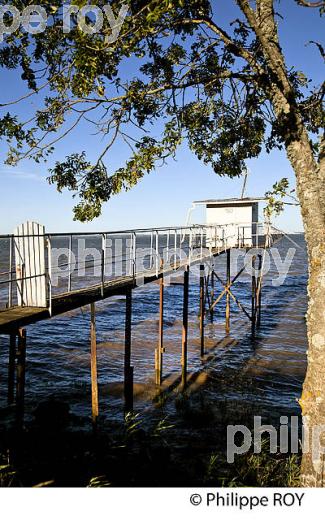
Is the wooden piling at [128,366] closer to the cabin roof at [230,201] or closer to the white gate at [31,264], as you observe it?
the white gate at [31,264]

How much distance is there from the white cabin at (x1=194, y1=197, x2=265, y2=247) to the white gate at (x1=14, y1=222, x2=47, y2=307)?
59.9 feet

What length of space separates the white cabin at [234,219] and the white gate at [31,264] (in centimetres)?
1827

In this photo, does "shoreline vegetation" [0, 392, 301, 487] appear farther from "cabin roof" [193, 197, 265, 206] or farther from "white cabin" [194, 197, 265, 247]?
"cabin roof" [193, 197, 265, 206]

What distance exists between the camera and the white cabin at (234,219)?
2648cm

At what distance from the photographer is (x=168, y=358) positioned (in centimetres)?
1878

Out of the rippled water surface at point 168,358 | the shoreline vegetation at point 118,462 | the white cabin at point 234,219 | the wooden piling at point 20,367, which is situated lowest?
the rippled water surface at point 168,358

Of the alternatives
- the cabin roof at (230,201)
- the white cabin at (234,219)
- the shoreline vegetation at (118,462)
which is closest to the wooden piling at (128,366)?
the shoreline vegetation at (118,462)

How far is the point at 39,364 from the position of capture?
18078 mm

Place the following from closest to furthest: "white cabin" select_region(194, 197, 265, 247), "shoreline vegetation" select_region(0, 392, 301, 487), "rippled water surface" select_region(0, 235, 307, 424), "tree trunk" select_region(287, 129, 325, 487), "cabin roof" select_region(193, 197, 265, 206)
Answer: "tree trunk" select_region(287, 129, 325, 487) < "shoreline vegetation" select_region(0, 392, 301, 487) < "rippled water surface" select_region(0, 235, 307, 424) < "white cabin" select_region(194, 197, 265, 247) < "cabin roof" select_region(193, 197, 265, 206)

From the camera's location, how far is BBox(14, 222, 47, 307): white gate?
8617mm

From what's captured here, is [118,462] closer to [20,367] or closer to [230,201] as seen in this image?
[20,367]

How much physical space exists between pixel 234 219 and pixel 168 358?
12.4 metres

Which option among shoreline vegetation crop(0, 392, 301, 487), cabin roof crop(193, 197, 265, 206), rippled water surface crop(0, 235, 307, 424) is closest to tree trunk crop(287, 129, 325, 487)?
shoreline vegetation crop(0, 392, 301, 487)
